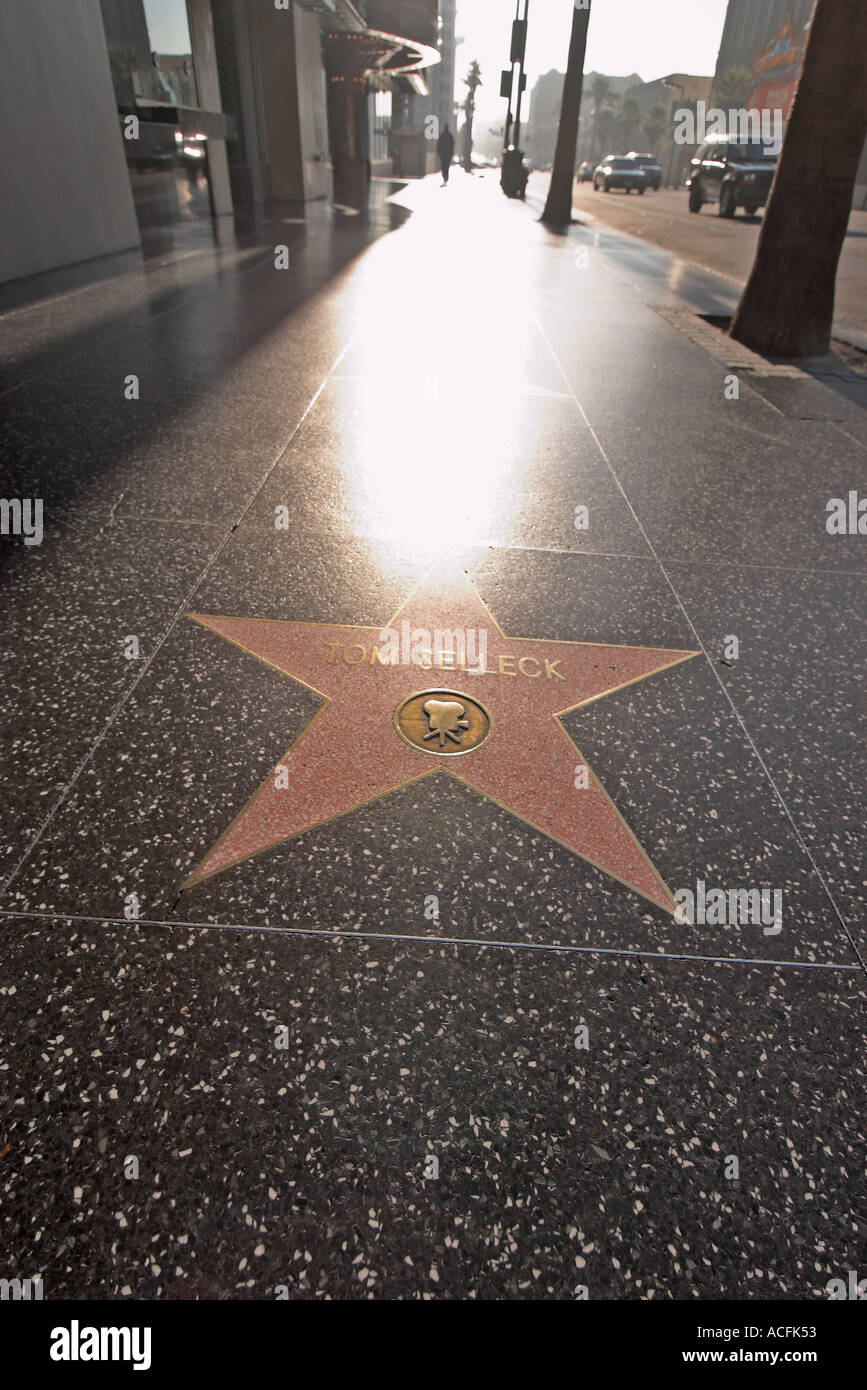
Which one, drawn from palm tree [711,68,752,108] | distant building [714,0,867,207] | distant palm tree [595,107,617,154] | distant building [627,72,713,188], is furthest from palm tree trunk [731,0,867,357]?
distant palm tree [595,107,617,154]

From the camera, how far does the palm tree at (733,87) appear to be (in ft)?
238

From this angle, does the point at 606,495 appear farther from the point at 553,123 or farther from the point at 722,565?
the point at 553,123

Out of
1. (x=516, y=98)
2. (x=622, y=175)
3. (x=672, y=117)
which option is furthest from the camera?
(x=672, y=117)

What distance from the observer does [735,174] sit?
22.4 meters

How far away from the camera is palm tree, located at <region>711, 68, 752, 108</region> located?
72.6m

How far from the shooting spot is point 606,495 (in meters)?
4.33

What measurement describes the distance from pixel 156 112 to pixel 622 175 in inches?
1389

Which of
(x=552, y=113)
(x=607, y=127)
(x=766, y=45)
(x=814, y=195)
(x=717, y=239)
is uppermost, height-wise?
(x=552, y=113)

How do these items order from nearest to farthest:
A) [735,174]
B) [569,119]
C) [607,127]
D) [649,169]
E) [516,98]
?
[569,119] → [735,174] → [516,98] → [649,169] → [607,127]

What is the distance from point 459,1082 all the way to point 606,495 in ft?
11.7

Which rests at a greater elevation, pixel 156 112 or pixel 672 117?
pixel 672 117
